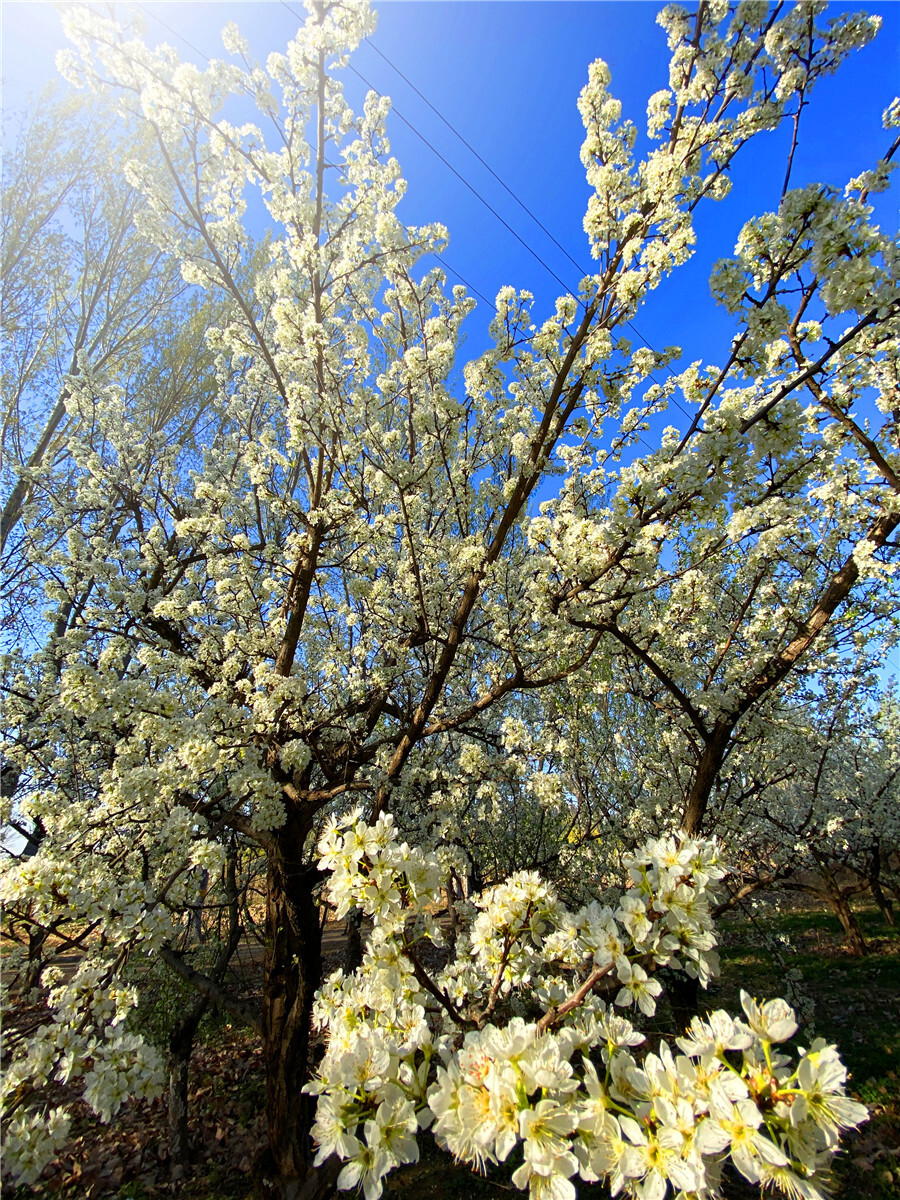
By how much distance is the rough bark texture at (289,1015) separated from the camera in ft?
12.8

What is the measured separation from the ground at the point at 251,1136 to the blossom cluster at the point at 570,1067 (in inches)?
120

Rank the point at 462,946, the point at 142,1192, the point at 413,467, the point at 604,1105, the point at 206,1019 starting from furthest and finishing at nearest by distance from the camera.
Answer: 1. the point at 206,1019
2. the point at 142,1192
3. the point at 413,467
4. the point at 462,946
5. the point at 604,1105

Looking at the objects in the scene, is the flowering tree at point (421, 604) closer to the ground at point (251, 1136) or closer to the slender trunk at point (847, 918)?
the ground at point (251, 1136)

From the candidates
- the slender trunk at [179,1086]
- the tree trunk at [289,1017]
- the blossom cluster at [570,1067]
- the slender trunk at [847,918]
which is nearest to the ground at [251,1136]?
the slender trunk at [179,1086]

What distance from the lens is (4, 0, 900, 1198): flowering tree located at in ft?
4.75

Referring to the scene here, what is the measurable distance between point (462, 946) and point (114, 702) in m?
2.73

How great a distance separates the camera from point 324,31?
3400 millimetres

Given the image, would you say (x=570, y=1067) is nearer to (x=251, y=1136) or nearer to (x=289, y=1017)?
(x=289, y=1017)

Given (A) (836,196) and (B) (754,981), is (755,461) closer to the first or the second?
(A) (836,196)

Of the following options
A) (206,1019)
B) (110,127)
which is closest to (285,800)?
(206,1019)

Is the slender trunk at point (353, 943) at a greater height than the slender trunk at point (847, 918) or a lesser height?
greater

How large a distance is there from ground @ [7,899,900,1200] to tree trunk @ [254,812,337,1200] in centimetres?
140

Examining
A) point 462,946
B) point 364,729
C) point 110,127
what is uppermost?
point 110,127

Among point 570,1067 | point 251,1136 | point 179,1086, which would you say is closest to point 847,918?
point 251,1136
